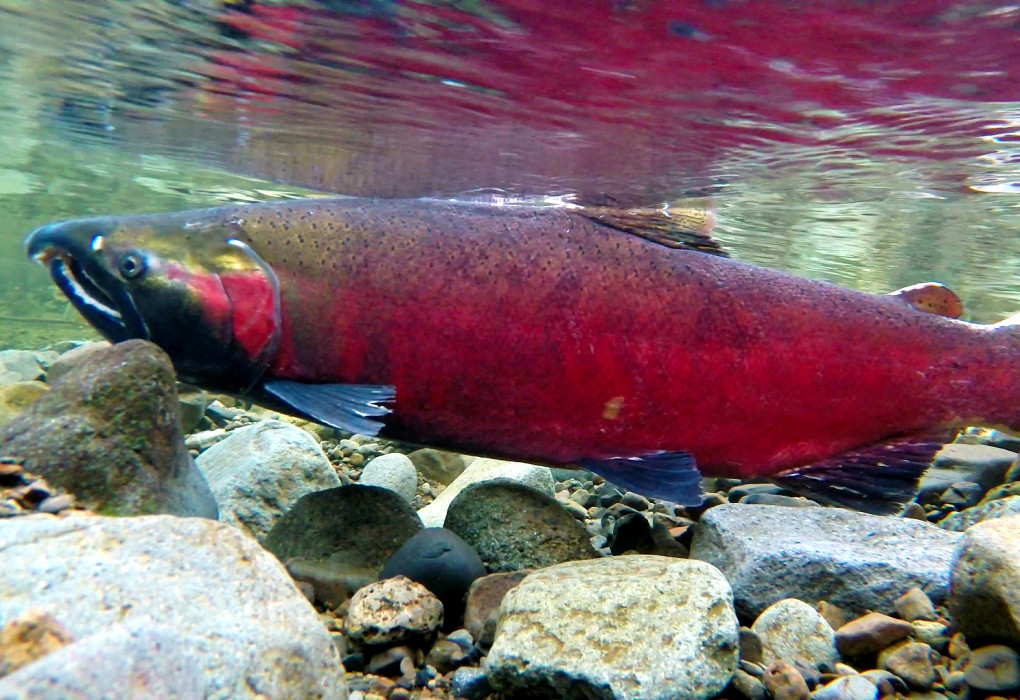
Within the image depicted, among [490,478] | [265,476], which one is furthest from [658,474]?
[265,476]

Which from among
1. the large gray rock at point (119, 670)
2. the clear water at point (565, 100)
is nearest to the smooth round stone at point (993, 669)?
the large gray rock at point (119, 670)

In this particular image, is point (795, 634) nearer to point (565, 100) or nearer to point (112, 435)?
point (112, 435)

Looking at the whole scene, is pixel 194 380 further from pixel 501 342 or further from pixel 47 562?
pixel 47 562

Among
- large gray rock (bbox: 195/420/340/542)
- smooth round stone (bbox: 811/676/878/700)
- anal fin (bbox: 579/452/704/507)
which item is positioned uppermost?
smooth round stone (bbox: 811/676/878/700)

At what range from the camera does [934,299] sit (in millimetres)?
3924

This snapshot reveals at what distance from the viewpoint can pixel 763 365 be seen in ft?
11.9

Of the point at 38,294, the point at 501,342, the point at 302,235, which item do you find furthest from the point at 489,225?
the point at 38,294

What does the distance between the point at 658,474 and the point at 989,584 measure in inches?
58.6

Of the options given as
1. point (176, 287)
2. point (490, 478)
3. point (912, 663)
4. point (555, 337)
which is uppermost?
point (176, 287)

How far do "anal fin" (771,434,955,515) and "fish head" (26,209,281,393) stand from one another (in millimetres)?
2911

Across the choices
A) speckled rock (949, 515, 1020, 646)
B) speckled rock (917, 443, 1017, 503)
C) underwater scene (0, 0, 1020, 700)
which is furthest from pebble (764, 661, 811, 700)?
speckled rock (917, 443, 1017, 503)

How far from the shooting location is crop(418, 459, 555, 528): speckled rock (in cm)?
429

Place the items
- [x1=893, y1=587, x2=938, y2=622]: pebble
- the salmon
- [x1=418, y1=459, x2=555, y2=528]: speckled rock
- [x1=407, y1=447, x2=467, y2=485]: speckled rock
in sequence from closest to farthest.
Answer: [x1=893, y1=587, x2=938, y2=622]: pebble, the salmon, [x1=418, y1=459, x2=555, y2=528]: speckled rock, [x1=407, y1=447, x2=467, y2=485]: speckled rock

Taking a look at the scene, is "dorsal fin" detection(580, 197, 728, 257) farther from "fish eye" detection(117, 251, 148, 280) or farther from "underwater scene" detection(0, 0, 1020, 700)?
"fish eye" detection(117, 251, 148, 280)
